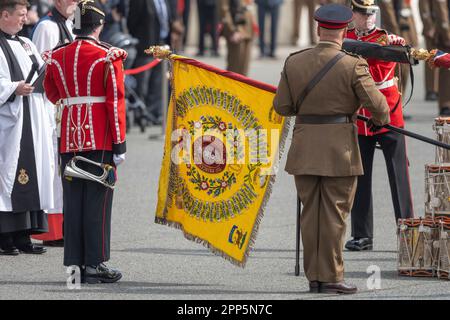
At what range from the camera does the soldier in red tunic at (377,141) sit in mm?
10445

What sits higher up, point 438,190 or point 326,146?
point 326,146

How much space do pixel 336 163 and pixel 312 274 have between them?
72cm

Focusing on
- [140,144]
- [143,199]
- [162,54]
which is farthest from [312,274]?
[140,144]

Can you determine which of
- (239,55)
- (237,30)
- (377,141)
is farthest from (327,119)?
(239,55)

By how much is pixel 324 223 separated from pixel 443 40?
992 centimetres

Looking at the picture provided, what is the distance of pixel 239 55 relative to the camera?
20500 millimetres

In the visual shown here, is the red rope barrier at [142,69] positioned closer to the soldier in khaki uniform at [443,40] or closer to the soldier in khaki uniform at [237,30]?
the soldier in khaki uniform at [237,30]

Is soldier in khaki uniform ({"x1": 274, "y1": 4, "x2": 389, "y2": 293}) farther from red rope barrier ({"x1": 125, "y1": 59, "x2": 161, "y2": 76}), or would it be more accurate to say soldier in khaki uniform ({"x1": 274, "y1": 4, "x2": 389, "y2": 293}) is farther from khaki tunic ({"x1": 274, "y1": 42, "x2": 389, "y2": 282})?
red rope barrier ({"x1": 125, "y1": 59, "x2": 161, "y2": 76})

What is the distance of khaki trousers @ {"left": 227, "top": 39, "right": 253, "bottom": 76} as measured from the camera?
2042cm

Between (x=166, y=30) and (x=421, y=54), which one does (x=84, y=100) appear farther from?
(x=166, y=30)

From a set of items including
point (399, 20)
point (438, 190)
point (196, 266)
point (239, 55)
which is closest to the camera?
point (438, 190)

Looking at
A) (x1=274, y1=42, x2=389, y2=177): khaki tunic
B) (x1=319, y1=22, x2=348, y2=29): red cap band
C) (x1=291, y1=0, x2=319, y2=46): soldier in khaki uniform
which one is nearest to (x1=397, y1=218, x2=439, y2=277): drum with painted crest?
(x1=274, y1=42, x2=389, y2=177): khaki tunic

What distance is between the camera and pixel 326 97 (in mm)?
8719

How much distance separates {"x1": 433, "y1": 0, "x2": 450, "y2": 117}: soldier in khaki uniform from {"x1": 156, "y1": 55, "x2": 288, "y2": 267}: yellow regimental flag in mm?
8820
